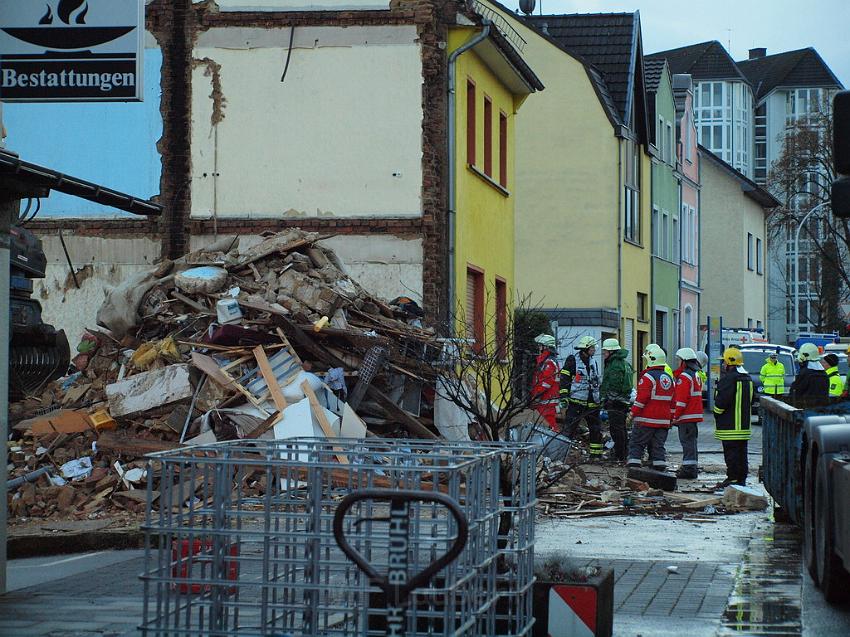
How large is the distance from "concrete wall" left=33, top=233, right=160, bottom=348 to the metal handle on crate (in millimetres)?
19365

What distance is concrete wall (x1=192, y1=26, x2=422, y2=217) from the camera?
74.5ft

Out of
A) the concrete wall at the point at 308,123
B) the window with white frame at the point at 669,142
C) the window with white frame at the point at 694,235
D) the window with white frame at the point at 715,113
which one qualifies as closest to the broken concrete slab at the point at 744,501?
the concrete wall at the point at 308,123

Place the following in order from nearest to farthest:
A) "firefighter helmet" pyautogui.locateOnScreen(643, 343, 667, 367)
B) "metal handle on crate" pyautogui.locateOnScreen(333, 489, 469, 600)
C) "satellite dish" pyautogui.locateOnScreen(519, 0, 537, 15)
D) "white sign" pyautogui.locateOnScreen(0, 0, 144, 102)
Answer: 1. "metal handle on crate" pyautogui.locateOnScreen(333, 489, 469, 600)
2. "white sign" pyautogui.locateOnScreen(0, 0, 144, 102)
3. "firefighter helmet" pyautogui.locateOnScreen(643, 343, 667, 367)
4. "satellite dish" pyautogui.locateOnScreen(519, 0, 537, 15)

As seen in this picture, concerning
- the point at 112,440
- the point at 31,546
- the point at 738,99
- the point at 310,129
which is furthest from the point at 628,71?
the point at 738,99

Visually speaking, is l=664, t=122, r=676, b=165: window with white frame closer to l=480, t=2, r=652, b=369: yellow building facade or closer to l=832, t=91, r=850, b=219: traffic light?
l=480, t=2, r=652, b=369: yellow building facade

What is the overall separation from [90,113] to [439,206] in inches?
242

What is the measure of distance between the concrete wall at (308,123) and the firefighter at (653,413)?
239 inches

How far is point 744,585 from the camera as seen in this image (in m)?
9.75

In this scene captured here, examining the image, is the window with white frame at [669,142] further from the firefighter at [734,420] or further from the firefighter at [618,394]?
the firefighter at [734,420]

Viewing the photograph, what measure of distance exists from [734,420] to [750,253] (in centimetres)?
5187

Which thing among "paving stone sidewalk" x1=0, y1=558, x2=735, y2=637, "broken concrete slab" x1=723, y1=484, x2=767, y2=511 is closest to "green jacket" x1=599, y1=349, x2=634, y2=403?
"broken concrete slab" x1=723, y1=484, x2=767, y2=511

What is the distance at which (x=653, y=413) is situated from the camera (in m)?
18.0

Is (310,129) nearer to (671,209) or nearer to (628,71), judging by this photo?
(628,71)

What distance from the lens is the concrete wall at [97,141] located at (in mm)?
23219
